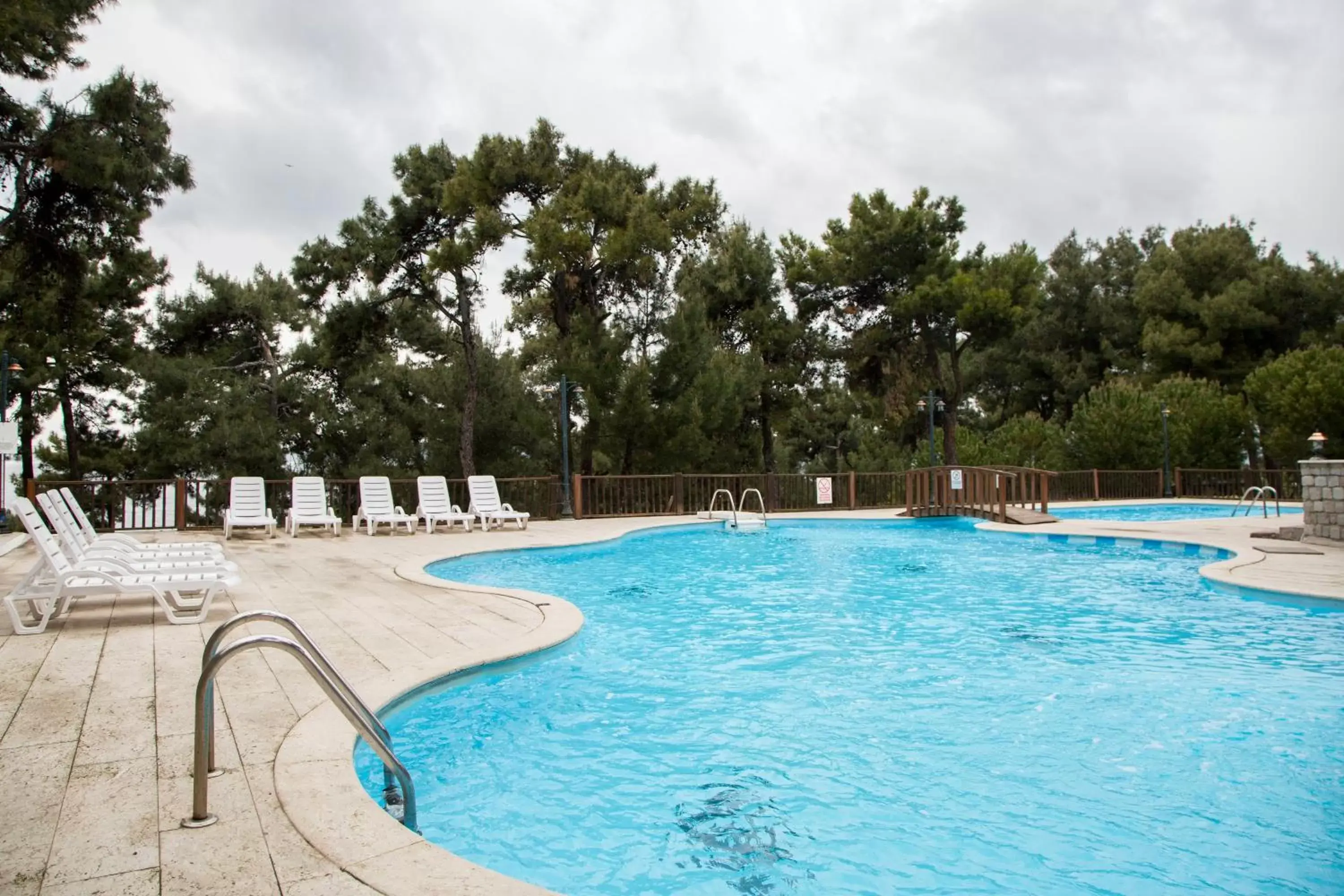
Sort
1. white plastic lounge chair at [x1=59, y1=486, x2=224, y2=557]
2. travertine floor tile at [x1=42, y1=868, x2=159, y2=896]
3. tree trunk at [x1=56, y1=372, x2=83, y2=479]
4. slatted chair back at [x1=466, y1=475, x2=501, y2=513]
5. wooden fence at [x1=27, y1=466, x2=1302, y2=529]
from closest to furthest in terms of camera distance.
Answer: travertine floor tile at [x1=42, y1=868, x2=159, y2=896], white plastic lounge chair at [x1=59, y1=486, x2=224, y2=557], slatted chair back at [x1=466, y1=475, x2=501, y2=513], wooden fence at [x1=27, y1=466, x2=1302, y2=529], tree trunk at [x1=56, y1=372, x2=83, y2=479]

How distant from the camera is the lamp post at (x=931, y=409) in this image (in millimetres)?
21031

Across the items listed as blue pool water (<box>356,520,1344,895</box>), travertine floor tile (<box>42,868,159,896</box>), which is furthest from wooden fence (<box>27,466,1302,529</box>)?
travertine floor tile (<box>42,868,159,896</box>)

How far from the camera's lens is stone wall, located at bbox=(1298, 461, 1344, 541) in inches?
371

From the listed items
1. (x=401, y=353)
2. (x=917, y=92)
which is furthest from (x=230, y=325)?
(x=917, y=92)

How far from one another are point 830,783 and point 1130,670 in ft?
9.04

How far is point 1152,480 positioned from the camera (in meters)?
25.9

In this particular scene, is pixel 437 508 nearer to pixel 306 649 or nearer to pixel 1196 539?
pixel 1196 539

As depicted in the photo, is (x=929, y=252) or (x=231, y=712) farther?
(x=929, y=252)

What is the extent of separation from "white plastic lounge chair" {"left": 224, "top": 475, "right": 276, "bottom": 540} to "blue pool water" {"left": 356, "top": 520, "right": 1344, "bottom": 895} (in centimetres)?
Result: 786

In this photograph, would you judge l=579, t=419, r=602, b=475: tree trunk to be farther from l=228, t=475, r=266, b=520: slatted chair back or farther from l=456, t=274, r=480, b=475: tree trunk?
l=228, t=475, r=266, b=520: slatted chair back

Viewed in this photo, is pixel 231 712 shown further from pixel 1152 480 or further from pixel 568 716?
pixel 1152 480

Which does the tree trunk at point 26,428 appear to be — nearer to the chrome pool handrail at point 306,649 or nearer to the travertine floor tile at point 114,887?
the chrome pool handrail at point 306,649

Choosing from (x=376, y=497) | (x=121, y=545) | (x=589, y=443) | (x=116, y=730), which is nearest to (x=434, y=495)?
(x=376, y=497)

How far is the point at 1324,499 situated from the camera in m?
9.63
